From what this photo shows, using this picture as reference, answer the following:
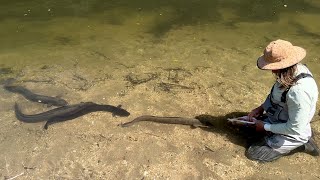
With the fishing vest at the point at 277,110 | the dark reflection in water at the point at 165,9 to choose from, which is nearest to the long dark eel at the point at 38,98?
the fishing vest at the point at 277,110

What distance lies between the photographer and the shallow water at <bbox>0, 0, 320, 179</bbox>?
→ 4.88m

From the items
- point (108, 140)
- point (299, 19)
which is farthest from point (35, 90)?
point (299, 19)

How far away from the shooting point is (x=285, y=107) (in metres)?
4.31

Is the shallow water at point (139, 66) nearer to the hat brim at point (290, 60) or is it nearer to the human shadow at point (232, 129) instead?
the human shadow at point (232, 129)

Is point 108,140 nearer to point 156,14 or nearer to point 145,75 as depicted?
point 145,75

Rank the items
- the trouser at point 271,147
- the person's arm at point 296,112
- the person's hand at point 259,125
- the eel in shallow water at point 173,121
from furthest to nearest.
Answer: the eel in shallow water at point 173,121 < the person's hand at point 259,125 < the trouser at point 271,147 < the person's arm at point 296,112

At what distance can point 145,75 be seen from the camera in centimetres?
673

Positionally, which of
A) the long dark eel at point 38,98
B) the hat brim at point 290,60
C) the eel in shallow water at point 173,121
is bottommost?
the long dark eel at point 38,98


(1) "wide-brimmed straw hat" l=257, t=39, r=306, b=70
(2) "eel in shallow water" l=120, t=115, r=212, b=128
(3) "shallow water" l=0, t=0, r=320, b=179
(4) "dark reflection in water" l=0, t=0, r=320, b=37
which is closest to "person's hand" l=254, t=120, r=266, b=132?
(3) "shallow water" l=0, t=0, r=320, b=179

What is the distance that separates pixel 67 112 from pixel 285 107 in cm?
320

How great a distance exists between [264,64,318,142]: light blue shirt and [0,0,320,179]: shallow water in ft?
2.10

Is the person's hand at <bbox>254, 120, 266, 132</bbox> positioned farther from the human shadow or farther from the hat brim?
the hat brim

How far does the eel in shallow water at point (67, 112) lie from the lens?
219 inches

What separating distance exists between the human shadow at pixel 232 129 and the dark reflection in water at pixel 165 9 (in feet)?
12.5
